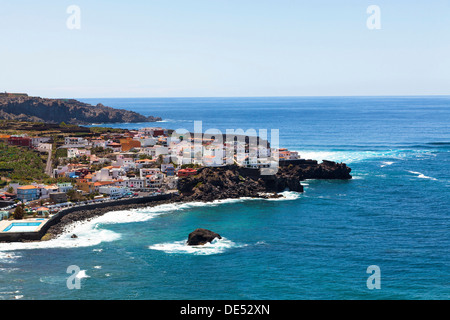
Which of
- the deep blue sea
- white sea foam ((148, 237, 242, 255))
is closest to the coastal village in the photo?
the deep blue sea

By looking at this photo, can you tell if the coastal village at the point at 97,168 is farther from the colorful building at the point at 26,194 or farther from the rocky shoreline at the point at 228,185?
the rocky shoreline at the point at 228,185

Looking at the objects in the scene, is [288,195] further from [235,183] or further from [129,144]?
[129,144]

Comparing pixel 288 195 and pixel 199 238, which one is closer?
pixel 199 238

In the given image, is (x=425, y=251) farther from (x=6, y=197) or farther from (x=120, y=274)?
(x=6, y=197)

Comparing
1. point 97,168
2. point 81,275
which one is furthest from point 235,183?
point 81,275
